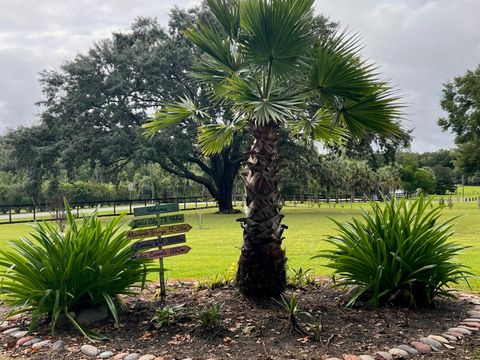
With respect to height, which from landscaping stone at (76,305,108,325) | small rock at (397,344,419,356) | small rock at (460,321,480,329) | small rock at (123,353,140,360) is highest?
landscaping stone at (76,305,108,325)

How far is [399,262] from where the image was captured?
16.1 ft

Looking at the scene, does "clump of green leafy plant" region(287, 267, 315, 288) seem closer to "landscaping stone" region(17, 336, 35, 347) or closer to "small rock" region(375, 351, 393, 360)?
"small rock" region(375, 351, 393, 360)

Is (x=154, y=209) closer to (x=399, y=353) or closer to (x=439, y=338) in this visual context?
(x=399, y=353)

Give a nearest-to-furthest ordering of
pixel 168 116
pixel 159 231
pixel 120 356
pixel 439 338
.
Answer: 1. pixel 120 356
2. pixel 439 338
3. pixel 159 231
4. pixel 168 116

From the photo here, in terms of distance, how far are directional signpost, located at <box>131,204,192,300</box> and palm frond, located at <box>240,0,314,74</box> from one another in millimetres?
2082

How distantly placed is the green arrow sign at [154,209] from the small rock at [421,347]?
9.93ft

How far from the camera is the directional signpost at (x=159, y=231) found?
5145 mm

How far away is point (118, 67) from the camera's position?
2461cm

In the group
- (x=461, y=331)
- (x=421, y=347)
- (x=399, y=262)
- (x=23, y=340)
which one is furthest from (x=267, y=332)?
(x=23, y=340)

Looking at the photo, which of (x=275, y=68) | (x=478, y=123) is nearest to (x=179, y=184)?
(x=478, y=123)

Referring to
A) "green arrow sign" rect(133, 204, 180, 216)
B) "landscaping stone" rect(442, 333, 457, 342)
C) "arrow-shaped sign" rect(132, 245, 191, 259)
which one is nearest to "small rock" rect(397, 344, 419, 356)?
"landscaping stone" rect(442, 333, 457, 342)

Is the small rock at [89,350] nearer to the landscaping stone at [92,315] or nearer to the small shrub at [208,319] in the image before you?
the landscaping stone at [92,315]

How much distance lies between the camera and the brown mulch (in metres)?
3.82

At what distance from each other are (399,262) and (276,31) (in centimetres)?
288
